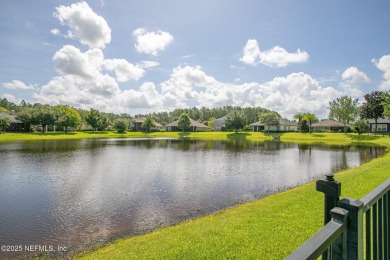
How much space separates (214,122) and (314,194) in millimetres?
112614

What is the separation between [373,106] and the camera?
68125 mm

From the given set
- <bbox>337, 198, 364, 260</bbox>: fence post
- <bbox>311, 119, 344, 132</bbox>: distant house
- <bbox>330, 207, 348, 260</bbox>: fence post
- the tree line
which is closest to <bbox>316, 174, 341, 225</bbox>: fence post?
<bbox>337, 198, 364, 260</bbox>: fence post

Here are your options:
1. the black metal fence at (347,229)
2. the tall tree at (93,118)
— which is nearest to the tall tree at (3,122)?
the tall tree at (93,118)

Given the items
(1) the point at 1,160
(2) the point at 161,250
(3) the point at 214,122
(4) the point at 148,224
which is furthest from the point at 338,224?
(3) the point at 214,122

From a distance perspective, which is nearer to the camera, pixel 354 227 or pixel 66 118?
pixel 354 227

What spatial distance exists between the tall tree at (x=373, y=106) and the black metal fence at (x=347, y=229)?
80.0 metres

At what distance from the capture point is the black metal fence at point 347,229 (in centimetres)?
186

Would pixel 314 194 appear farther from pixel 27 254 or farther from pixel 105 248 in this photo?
pixel 27 254

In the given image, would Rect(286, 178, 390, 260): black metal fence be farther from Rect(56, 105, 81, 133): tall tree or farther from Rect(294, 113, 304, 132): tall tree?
Result: Rect(56, 105, 81, 133): tall tree

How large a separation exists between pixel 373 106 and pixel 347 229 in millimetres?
81926

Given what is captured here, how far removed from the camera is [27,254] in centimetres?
942

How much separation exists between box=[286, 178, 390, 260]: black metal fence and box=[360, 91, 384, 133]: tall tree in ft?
262

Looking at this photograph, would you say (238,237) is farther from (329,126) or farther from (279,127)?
(329,126)

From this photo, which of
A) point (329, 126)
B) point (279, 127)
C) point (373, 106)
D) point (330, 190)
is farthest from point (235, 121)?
point (330, 190)
